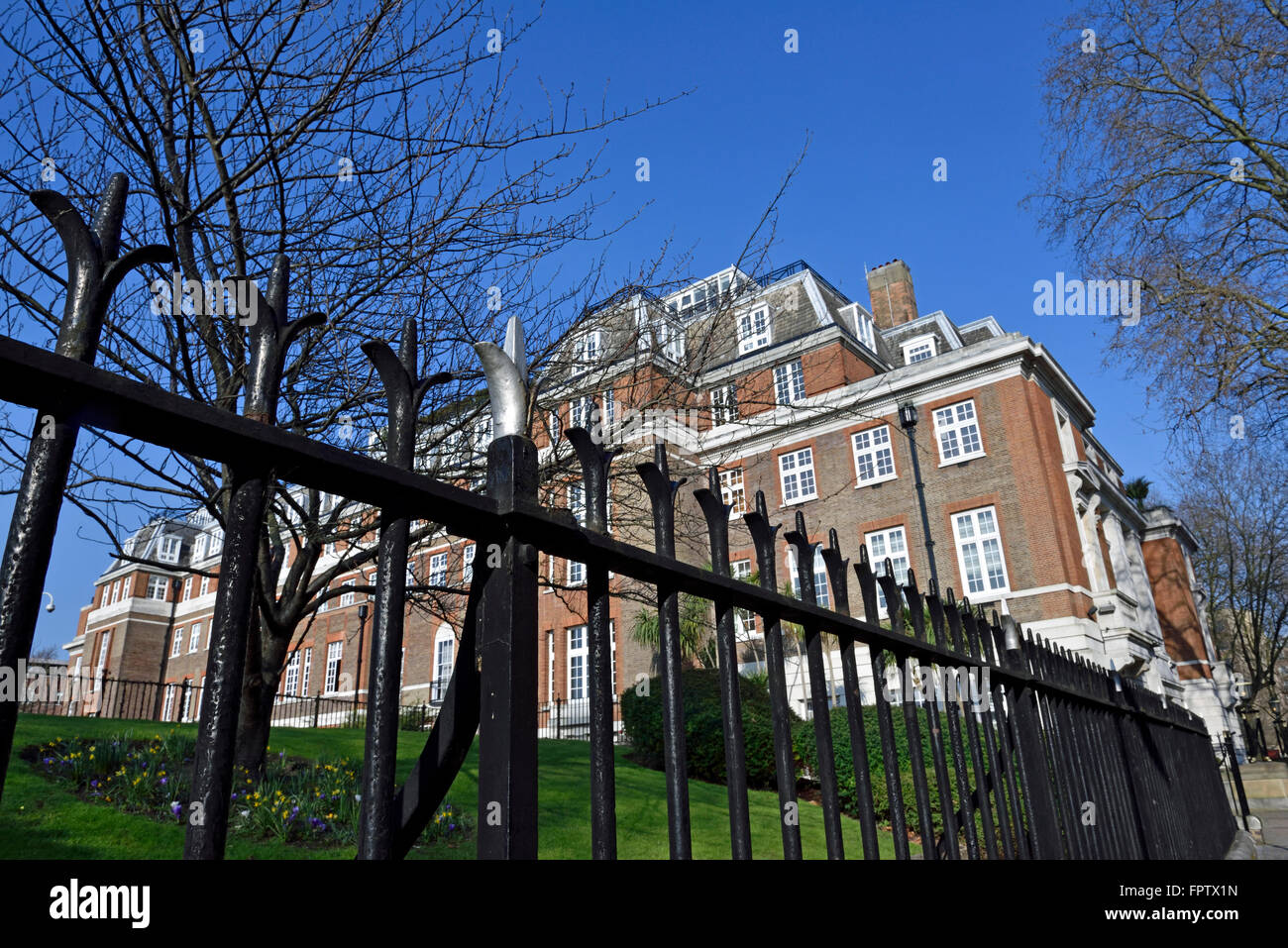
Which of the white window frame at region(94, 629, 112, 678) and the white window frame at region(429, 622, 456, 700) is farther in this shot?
the white window frame at region(94, 629, 112, 678)

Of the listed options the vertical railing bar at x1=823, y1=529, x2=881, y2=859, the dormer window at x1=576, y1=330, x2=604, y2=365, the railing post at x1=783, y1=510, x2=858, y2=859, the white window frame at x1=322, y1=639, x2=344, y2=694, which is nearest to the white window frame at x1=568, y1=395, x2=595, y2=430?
the dormer window at x1=576, y1=330, x2=604, y2=365

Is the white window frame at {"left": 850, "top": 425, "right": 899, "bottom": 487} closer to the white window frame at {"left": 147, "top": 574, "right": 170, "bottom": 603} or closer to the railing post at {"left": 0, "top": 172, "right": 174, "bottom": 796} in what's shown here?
the railing post at {"left": 0, "top": 172, "right": 174, "bottom": 796}

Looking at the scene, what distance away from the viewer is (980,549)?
24.9 m

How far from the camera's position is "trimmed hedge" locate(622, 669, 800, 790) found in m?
16.0

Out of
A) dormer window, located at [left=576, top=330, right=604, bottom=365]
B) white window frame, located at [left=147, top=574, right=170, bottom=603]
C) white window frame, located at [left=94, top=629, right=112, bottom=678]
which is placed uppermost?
white window frame, located at [left=147, top=574, right=170, bottom=603]

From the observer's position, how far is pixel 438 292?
21.0ft

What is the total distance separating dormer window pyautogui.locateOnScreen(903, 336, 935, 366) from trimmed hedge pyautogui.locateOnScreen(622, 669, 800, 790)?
18.5m

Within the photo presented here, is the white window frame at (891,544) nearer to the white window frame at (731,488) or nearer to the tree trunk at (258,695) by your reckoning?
the white window frame at (731,488)

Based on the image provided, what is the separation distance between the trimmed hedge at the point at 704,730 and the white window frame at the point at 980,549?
8269 mm

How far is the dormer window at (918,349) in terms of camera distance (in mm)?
33744

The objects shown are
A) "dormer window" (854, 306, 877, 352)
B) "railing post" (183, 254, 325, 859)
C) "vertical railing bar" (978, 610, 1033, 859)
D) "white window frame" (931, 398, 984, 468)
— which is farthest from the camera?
"dormer window" (854, 306, 877, 352)

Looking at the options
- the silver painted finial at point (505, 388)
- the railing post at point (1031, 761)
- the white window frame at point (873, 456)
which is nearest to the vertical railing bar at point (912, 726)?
the railing post at point (1031, 761)
